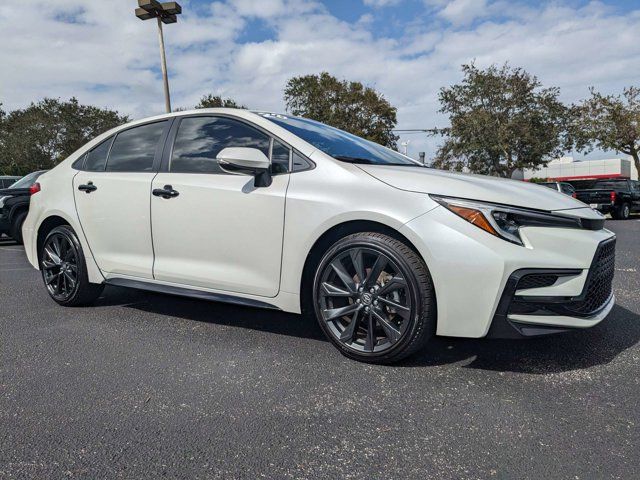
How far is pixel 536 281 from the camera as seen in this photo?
251 centimetres

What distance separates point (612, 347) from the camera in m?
3.11

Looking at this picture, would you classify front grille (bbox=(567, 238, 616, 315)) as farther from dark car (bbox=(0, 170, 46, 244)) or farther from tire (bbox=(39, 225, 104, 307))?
dark car (bbox=(0, 170, 46, 244))

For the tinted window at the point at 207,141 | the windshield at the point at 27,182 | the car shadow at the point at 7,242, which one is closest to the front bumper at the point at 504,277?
the tinted window at the point at 207,141

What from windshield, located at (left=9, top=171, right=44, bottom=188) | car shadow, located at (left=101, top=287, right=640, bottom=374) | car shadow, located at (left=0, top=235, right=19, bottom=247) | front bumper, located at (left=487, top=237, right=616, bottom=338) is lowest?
car shadow, located at (left=0, top=235, right=19, bottom=247)

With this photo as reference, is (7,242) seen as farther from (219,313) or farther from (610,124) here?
(610,124)

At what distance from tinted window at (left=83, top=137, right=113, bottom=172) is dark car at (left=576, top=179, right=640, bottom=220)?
1853 cm

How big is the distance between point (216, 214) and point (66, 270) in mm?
1822

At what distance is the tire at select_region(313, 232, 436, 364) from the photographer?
2.66 m

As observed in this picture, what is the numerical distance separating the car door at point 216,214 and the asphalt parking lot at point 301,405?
0.46 meters

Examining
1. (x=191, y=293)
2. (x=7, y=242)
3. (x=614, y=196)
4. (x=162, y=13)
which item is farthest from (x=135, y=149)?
(x=614, y=196)

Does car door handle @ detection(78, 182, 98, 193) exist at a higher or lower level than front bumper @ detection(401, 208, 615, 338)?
higher

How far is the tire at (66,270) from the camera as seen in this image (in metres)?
4.16

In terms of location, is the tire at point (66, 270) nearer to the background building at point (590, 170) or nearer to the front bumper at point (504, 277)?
the front bumper at point (504, 277)

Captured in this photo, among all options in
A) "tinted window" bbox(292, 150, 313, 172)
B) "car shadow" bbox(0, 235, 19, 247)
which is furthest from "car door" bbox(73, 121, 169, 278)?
"car shadow" bbox(0, 235, 19, 247)
